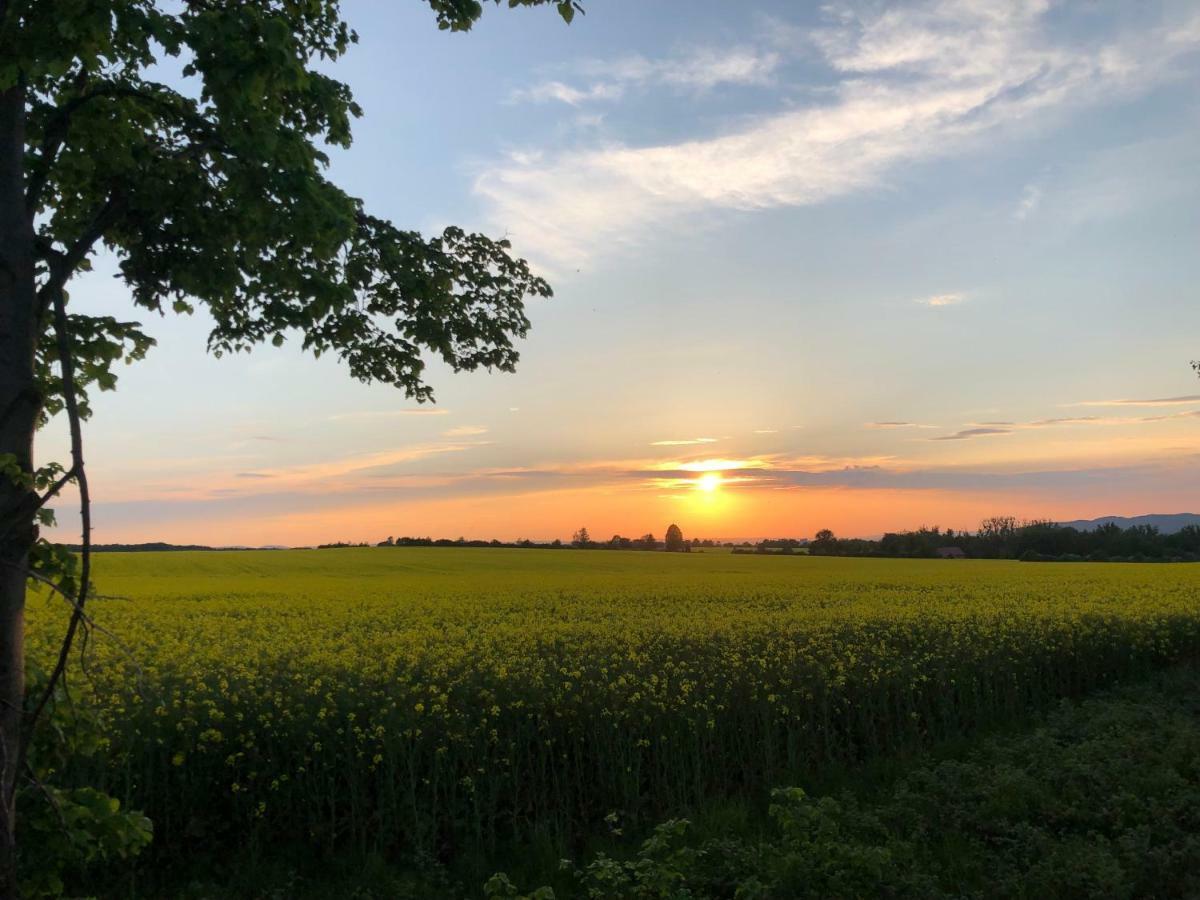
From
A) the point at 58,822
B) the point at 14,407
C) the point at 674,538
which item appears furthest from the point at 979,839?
the point at 674,538

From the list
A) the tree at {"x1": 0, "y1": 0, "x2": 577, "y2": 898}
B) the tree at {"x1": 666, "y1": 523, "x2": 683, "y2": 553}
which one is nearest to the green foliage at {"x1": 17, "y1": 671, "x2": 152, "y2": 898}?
the tree at {"x1": 0, "y1": 0, "x2": 577, "y2": 898}

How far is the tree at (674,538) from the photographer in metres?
93.5

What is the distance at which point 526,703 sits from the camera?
9.80 m

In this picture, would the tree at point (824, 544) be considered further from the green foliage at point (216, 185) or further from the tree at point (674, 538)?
the green foliage at point (216, 185)

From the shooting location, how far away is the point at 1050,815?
9.15m

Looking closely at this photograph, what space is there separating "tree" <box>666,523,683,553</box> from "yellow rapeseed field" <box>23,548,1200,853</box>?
73269 millimetres

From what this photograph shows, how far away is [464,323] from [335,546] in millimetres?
66041

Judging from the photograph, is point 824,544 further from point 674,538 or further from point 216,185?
point 216,185

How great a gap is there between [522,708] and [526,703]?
0.13m

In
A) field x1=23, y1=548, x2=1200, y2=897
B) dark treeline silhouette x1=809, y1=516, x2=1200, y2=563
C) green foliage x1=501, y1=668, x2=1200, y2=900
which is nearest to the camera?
green foliage x1=501, y1=668, x2=1200, y2=900

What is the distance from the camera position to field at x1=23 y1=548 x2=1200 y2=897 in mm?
8664

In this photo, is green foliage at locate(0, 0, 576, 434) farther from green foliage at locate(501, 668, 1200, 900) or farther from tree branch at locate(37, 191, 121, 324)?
green foliage at locate(501, 668, 1200, 900)

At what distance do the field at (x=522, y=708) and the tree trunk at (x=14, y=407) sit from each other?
29 cm

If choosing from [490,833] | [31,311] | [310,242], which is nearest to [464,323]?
[310,242]
